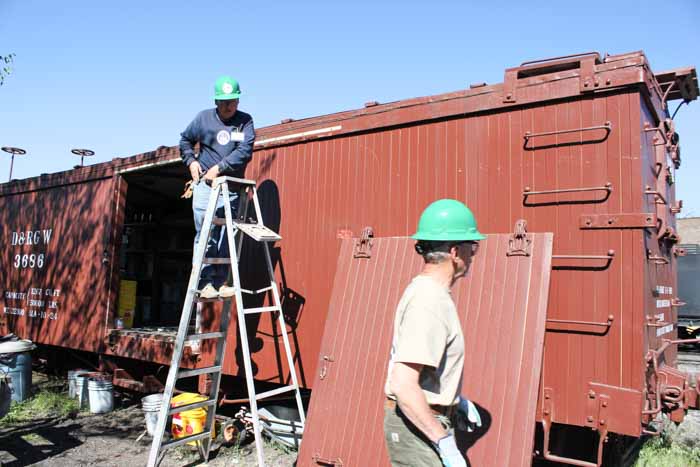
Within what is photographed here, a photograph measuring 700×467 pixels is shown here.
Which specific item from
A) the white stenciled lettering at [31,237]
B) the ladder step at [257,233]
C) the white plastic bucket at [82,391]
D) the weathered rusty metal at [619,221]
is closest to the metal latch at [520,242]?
the weathered rusty metal at [619,221]

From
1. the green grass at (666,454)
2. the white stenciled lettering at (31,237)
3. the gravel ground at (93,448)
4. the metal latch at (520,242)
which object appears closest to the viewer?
the metal latch at (520,242)

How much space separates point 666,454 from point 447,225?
13.2 ft

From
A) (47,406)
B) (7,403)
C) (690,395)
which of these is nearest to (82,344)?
(47,406)

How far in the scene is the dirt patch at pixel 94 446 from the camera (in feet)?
15.4

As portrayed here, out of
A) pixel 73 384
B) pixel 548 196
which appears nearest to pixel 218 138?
pixel 548 196

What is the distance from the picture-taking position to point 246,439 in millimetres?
5188

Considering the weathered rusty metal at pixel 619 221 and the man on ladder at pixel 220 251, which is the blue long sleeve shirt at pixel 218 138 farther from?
the weathered rusty metal at pixel 619 221

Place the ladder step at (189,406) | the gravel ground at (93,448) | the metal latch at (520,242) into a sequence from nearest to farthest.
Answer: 1. the metal latch at (520,242)
2. the ladder step at (189,406)
3. the gravel ground at (93,448)

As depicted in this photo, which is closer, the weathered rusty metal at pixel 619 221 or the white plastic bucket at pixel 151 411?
the weathered rusty metal at pixel 619 221

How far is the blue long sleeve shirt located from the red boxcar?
0.61 metres

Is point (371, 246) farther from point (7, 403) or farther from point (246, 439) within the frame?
point (7, 403)

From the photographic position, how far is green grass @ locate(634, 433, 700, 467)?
4398mm

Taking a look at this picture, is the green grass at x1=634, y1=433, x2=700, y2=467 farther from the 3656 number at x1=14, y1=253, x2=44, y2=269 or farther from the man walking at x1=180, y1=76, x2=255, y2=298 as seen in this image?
the 3656 number at x1=14, y1=253, x2=44, y2=269

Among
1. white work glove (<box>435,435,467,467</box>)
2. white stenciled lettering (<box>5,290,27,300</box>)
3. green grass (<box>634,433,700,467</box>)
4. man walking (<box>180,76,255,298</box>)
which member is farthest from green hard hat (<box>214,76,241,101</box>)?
white stenciled lettering (<box>5,290,27,300</box>)
